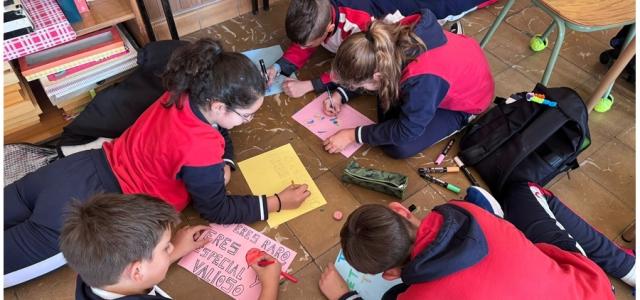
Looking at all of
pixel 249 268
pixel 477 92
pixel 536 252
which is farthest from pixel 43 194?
pixel 477 92

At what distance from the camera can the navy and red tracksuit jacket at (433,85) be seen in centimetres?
163

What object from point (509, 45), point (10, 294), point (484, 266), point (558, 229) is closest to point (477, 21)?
point (509, 45)

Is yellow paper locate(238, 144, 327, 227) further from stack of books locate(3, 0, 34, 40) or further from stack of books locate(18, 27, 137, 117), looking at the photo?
stack of books locate(3, 0, 34, 40)

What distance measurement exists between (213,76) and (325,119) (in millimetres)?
849

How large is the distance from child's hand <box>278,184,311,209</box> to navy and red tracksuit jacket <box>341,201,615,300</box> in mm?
668

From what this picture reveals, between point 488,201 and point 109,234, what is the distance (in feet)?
4.01

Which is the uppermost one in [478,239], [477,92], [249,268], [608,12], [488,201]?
[608,12]

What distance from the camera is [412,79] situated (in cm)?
162

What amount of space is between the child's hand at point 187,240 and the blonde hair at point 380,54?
0.77 m

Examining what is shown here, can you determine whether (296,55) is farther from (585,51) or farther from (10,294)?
(585,51)

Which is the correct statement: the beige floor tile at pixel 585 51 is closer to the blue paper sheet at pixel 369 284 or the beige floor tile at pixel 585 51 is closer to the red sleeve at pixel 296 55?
the red sleeve at pixel 296 55

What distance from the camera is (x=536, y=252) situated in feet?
3.47

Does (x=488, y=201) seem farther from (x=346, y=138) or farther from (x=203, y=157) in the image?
(x=203, y=157)

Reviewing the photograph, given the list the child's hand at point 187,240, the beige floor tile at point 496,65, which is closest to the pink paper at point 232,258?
the child's hand at point 187,240
